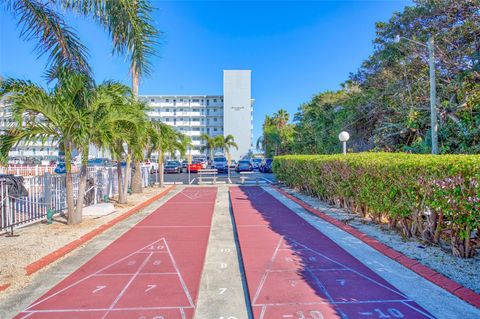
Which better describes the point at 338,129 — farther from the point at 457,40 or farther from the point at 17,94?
the point at 17,94

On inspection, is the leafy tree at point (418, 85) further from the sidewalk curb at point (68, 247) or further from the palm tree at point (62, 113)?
the palm tree at point (62, 113)

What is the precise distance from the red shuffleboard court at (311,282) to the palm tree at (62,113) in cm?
473

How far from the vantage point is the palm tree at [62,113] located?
6.85 m

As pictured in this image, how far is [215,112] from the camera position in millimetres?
71375

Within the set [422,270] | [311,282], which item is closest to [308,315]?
[311,282]

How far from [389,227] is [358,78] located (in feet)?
52.8

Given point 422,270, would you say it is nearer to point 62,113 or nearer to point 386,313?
point 386,313

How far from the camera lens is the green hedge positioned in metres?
4.78

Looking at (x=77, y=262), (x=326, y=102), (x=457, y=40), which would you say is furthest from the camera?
(x=326, y=102)

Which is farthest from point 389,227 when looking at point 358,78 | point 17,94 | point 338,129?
point 358,78

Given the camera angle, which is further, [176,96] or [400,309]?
[176,96]

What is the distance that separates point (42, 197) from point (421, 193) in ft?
34.4

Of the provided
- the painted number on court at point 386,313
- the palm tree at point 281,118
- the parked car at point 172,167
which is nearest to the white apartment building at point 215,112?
the palm tree at point 281,118

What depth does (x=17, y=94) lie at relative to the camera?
6.84m
